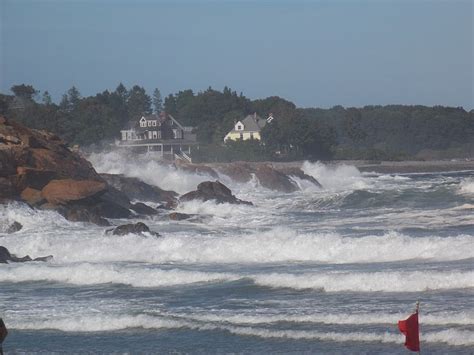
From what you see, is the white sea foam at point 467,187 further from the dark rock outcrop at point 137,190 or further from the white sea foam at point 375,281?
the white sea foam at point 375,281

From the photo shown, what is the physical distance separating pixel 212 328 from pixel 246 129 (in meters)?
97.1

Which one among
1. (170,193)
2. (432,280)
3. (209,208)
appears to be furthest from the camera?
(170,193)

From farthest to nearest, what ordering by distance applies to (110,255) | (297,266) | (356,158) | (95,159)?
(356,158) → (95,159) → (110,255) → (297,266)

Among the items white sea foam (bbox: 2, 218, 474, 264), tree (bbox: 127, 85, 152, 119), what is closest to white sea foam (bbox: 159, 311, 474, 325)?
white sea foam (bbox: 2, 218, 474, 264)

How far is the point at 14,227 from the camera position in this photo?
1309 inches

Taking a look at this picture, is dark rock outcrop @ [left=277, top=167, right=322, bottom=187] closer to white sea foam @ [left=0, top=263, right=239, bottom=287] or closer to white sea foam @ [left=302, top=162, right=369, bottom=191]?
white sea foam @ [left=302, top=162, right=369, bottom=191]

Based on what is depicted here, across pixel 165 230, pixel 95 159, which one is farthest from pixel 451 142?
pixel 165 230

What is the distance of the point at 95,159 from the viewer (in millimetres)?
63531

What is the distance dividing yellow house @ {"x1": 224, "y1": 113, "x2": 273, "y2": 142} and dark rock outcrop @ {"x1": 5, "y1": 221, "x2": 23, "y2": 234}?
78.8 metres

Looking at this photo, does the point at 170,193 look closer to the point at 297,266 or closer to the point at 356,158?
the point at 297,266

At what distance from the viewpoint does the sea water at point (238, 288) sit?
1642 centimetres

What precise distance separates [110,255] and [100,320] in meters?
9.64

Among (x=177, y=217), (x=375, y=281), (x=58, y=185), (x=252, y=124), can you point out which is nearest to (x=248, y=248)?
(x=375, y=281)

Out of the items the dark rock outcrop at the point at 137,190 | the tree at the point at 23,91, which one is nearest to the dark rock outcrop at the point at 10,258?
the dark rock outcrop at the point at 137,190
